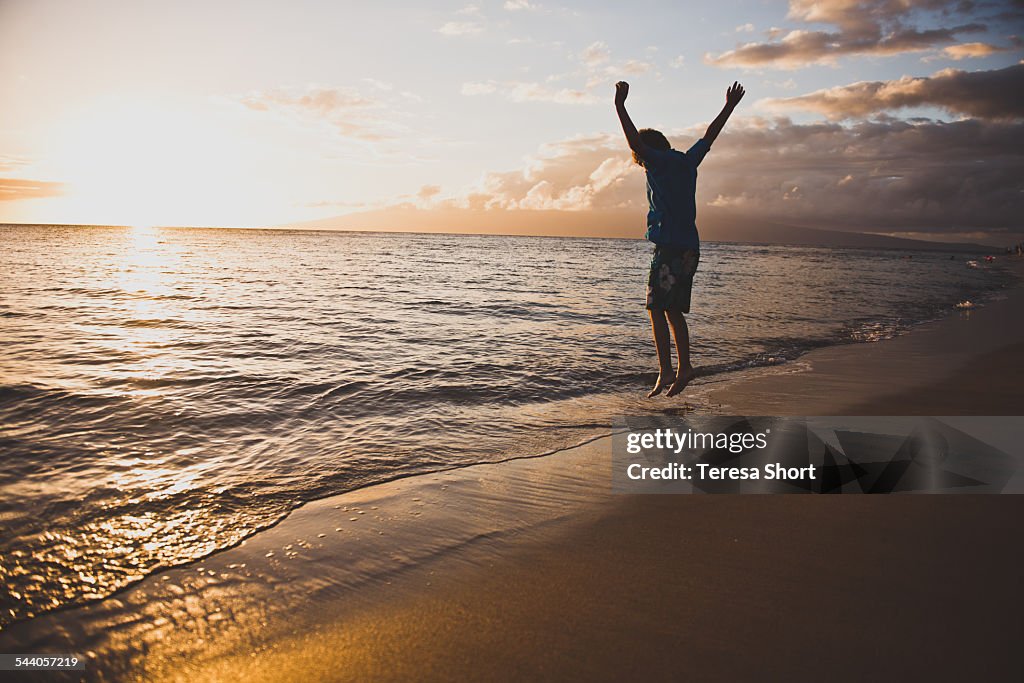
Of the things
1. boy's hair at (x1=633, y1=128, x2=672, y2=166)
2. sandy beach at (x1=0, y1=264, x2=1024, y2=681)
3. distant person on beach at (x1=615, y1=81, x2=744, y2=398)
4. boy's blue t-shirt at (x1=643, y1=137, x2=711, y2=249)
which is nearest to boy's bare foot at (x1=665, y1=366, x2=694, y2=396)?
distant person on beach at (x1=615, y1=81, x2=744, y2=398)

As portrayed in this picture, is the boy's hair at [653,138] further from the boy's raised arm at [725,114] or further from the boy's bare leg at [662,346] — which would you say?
the boy's bare leg at [662,346]

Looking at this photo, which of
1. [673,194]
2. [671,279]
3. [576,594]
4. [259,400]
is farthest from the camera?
[259,400]

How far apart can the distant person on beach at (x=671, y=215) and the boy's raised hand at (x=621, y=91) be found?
238 mm

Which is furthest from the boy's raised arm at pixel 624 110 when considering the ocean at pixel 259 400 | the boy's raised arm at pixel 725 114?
the ocean at pixel 259 400

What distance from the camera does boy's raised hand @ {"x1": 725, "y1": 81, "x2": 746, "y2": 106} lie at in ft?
15.8

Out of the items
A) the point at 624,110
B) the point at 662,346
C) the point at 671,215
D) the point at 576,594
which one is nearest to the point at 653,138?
the point at 624,110

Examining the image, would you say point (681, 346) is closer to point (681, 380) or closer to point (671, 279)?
point (681, 380)

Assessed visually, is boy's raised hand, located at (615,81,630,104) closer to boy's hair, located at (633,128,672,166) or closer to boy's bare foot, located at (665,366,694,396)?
boy's hair, located at (633,128,672,166)

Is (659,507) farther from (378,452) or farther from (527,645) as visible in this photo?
(378,452)

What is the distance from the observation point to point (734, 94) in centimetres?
484

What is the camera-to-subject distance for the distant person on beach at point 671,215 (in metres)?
4.79

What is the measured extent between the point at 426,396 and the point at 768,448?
12.3ft

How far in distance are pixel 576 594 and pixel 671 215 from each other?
352 cm

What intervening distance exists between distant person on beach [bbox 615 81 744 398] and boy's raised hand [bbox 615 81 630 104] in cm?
24
